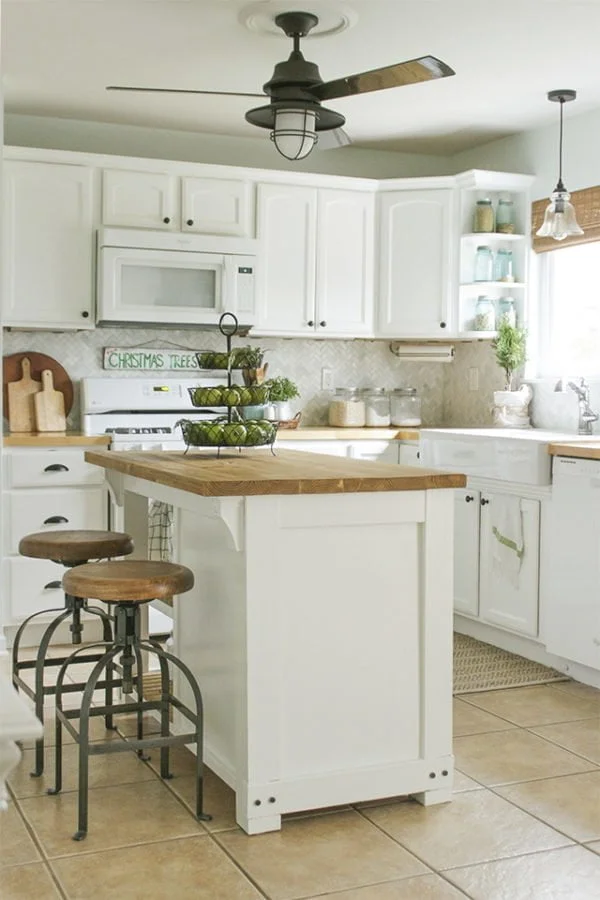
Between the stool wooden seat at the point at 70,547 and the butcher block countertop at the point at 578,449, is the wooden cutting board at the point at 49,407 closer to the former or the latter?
the stool wooden seat at the point at 70,547

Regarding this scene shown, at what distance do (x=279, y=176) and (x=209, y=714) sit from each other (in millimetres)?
3152

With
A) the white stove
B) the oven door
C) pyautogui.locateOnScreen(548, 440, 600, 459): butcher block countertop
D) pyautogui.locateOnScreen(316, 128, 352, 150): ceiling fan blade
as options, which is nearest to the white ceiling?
pyautogui.locateOnScreen(316, 128, 352, 150): ceiling fan blade

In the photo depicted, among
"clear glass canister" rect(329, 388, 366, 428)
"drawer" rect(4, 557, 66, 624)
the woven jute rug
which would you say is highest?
"clear glass canister" rect(329, 388, 366, 428)

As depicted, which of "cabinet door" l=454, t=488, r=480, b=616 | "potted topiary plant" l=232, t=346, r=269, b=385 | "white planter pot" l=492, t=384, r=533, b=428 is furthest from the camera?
"white planter pot" l=492, t=384, r=533, b=428

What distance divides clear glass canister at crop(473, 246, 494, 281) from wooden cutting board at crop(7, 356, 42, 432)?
7.54ft

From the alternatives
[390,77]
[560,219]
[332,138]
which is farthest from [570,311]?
[390,77]

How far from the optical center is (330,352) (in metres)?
5.99

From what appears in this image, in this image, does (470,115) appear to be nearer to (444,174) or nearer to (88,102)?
(444,174)

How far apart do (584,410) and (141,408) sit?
218 cm

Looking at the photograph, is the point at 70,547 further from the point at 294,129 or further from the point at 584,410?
the point at 584,410

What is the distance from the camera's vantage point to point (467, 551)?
4848mm

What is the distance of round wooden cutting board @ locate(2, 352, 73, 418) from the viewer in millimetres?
5273

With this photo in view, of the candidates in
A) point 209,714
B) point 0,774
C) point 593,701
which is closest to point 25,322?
point 209,714

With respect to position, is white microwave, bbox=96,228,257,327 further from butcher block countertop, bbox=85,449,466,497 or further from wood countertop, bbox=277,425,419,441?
butcher block countertop, bbox=85,449,466,497
